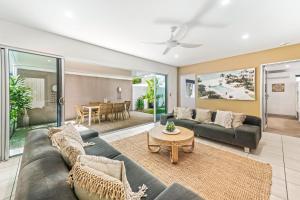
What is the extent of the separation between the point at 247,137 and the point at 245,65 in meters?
2.80

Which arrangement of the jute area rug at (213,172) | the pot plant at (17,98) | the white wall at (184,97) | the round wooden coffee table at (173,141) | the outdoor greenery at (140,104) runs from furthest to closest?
the outdoor greenery at (140,104), the white wall at (184,97), the pot plant at (17,98), the round wooden coffee table at (173,141), the jute area rug at (213,172)

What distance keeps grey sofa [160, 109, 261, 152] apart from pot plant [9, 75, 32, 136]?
12.9 ft

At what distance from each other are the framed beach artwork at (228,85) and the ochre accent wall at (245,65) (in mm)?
147

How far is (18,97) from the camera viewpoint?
3.00m

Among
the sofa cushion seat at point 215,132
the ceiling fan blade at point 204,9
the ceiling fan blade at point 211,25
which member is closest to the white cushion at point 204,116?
the sofa cushion seat at point 215,132

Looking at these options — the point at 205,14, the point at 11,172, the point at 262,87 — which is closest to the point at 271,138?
the point at 262,87

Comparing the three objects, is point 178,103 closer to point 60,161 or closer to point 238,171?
point 238,171

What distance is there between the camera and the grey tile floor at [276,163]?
6.18ft

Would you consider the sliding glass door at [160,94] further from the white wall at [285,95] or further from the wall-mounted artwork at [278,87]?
the wall-mounted artwork at [278,87]

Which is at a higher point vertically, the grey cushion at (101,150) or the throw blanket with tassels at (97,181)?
the throw blanket with tassels at (97,181)

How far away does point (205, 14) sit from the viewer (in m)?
2.46

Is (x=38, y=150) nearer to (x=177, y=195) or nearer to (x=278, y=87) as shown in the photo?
(x=177, y=195)

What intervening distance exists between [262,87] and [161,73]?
11.6 feet

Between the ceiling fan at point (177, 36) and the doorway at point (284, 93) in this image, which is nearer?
the ceiling fan at point (177, 36)
